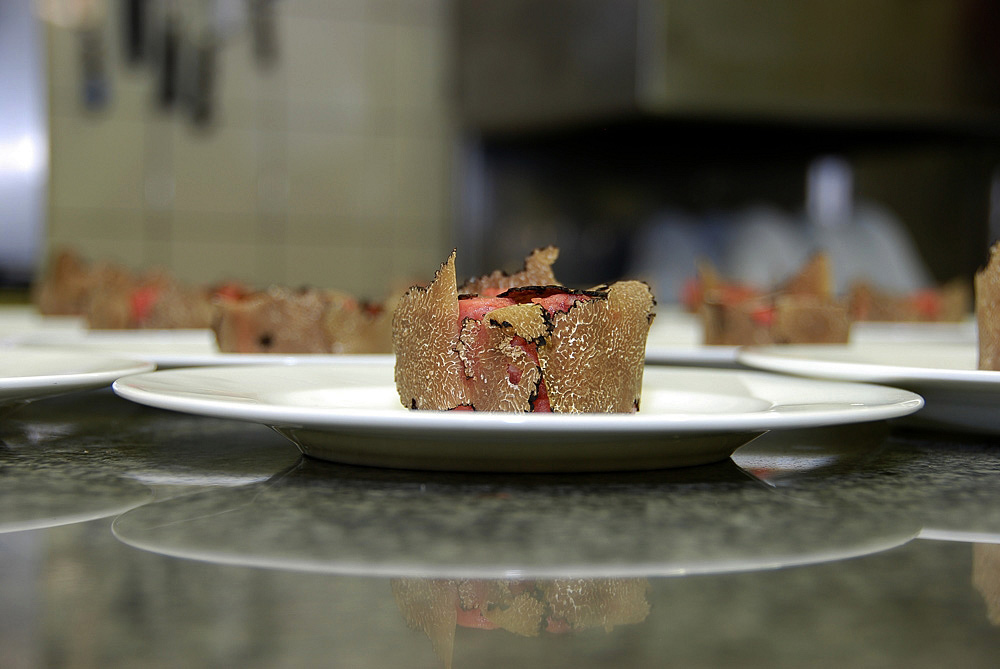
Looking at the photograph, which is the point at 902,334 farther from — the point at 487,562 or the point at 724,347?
the point at 487,562

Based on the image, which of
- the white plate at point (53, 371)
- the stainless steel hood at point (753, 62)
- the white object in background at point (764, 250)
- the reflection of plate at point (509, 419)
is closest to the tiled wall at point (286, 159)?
the stainless steel hood at point (753, 62)

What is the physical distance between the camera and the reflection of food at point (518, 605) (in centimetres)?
29

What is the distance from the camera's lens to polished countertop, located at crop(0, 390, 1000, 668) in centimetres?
27

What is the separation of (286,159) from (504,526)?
14.4 ft

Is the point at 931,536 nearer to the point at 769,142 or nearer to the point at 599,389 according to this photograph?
the point at 599,389

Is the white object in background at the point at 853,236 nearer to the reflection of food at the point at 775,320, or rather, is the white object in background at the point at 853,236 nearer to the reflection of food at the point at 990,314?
the reflection of food at the point at 775,320

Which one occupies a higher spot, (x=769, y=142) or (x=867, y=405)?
(x=769, y=142)

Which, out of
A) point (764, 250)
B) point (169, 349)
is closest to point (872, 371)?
point (169, 349)

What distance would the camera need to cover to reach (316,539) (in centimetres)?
38

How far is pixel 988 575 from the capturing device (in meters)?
0.34

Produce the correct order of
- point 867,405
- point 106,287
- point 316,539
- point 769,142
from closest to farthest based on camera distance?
point 316,539, point 867,405, point 106,287, point 769,142

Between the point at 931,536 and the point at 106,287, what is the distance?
1335 millimetres

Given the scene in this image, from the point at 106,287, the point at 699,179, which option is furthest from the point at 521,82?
the point at 106,287

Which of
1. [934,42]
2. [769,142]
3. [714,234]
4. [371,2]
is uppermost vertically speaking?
[371,2]
